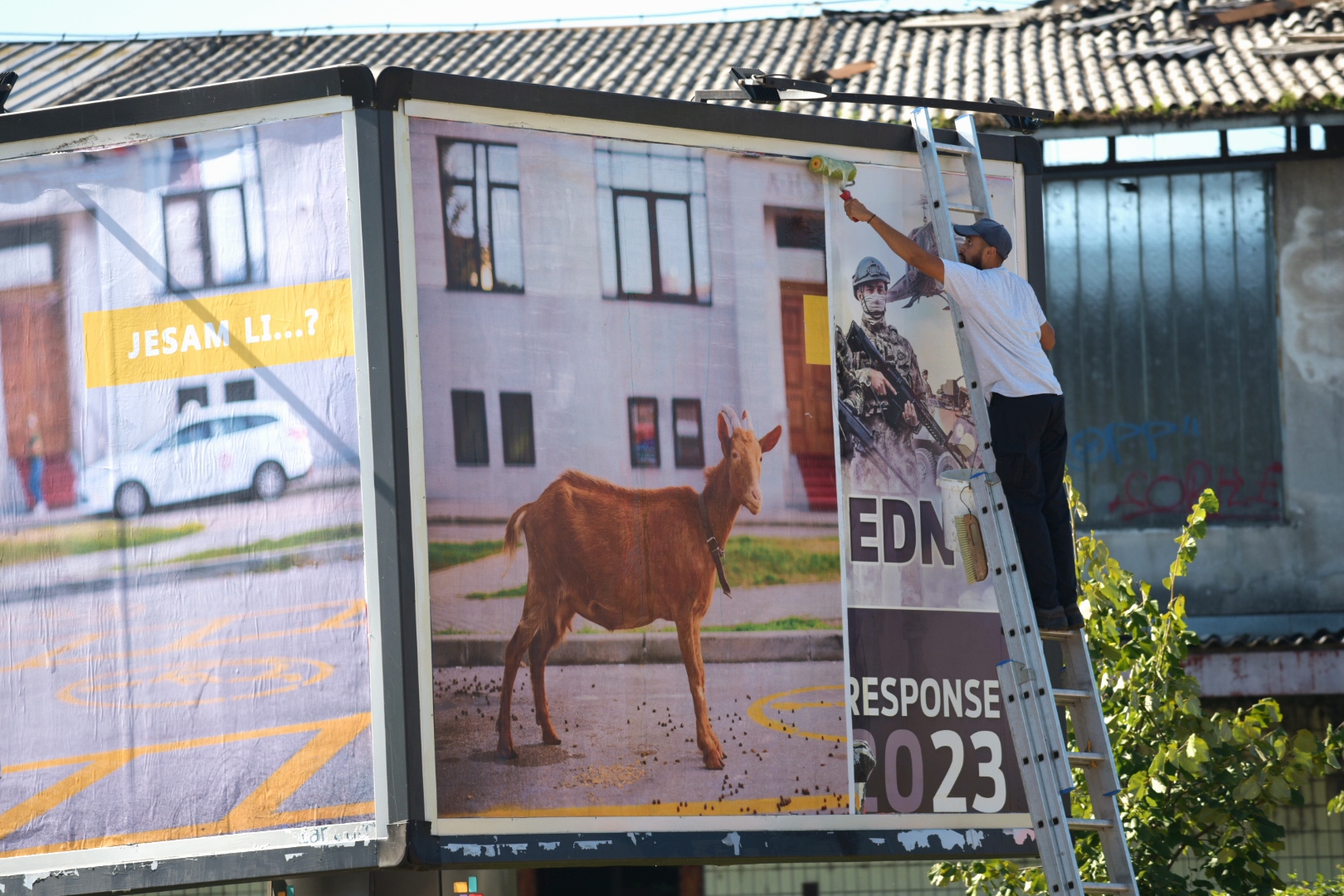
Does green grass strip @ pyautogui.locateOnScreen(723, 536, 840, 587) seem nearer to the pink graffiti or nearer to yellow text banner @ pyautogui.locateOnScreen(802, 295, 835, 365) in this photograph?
yellow text banner @ pyautogui.locateOnScreen(802, 295, 835, 365)

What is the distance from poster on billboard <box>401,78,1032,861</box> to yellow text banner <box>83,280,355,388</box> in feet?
0.83

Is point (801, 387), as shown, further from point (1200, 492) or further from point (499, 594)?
point (1200, 492)

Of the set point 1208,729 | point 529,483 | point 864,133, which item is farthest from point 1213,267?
point 529,483

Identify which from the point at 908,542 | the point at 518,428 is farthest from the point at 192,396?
the point at 908,542

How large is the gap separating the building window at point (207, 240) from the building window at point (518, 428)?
893 mm

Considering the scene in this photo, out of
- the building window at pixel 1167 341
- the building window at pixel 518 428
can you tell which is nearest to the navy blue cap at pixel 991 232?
the building window at pixel 518 428

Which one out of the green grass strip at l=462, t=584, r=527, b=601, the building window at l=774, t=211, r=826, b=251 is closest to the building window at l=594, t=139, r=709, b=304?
the building window at l=774, t=211, r=826, b=251

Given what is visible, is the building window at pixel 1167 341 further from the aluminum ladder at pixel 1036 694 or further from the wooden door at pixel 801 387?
the wooden door at pixel 801 387

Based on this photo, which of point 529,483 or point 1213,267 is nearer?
point 529,483

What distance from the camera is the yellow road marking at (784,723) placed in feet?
17.0

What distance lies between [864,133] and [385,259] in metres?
1.85

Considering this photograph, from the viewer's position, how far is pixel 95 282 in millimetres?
4980

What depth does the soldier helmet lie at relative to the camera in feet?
18.2

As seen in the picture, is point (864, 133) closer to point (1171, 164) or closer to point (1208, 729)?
point (1208, 729)
